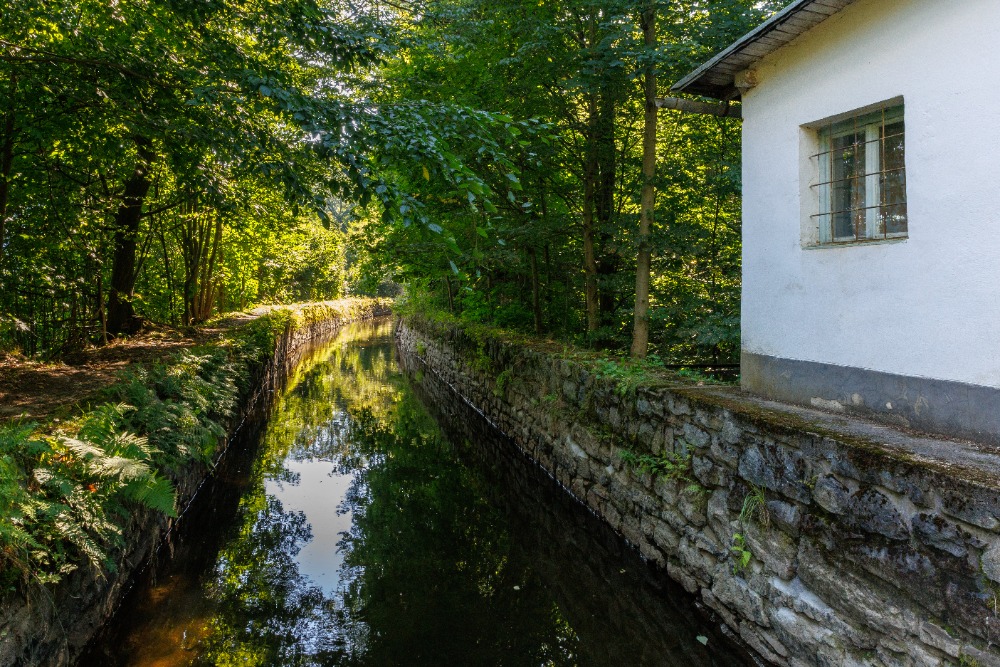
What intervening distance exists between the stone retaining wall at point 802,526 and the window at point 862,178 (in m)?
1.69

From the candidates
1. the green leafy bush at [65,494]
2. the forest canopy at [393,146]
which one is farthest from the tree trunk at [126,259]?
the green leafy bush at [65,494]

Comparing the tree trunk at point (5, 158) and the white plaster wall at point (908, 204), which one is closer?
the white plaster wall at point (908, 204)

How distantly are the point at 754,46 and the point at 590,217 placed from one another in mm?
4352

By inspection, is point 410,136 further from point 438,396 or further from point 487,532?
point 438,396

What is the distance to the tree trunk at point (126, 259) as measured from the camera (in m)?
10.5

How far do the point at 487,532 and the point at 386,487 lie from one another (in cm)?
214

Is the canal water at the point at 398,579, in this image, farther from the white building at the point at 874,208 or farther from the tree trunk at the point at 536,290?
the tree trunk at the point at 536,290

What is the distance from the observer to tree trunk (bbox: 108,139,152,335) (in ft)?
34.5

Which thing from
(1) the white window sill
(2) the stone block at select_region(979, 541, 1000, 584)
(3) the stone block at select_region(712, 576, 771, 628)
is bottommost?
(3) the stone block at select_region(712, 576, 771, 628)

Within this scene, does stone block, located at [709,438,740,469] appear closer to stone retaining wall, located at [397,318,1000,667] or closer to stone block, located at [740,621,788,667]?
stone retaining wall, located at [397,318,1000,667]

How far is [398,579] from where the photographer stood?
18.5 feet

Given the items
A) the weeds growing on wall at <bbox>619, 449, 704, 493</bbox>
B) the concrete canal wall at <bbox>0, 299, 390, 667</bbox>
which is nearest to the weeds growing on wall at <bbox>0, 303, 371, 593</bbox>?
the concrete canal wall at <bbox>0, 299, 390, 667</bbox>

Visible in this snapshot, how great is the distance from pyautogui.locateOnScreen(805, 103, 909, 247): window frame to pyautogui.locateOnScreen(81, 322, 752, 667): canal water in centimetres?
346

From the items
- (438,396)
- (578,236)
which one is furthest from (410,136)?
(438,396)
